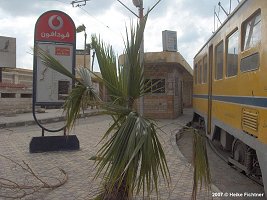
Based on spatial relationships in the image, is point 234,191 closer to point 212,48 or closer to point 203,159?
point 203,159

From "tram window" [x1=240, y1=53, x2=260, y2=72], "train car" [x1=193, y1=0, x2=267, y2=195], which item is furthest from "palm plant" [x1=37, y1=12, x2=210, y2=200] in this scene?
"tram window" [x1=240, y1=53, x2=260, y2=72]

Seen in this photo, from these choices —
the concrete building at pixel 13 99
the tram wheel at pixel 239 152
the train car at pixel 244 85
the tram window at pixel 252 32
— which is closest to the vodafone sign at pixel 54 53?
the train car at pixel 244 85

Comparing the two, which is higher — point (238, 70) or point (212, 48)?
point (212, 48)

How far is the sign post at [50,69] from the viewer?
9.15m

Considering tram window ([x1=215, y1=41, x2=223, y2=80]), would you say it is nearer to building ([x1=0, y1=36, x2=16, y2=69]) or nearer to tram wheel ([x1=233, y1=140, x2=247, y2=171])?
tram wheel ([x1=233, y1=140, x2=247, y2=171])

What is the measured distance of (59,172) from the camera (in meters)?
6.96

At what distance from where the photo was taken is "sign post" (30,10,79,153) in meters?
9.15

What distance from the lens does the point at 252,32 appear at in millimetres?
5824

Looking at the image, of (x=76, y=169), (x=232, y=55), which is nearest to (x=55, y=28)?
(x=76, y=169)

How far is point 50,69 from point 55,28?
101 cm

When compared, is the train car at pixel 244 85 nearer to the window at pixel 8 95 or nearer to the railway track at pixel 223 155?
the railway track at pixel 223 155

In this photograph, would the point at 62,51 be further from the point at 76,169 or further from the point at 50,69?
the point at 76,169

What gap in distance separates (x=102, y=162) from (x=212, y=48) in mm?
7160

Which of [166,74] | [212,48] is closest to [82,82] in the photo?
[212,48]
